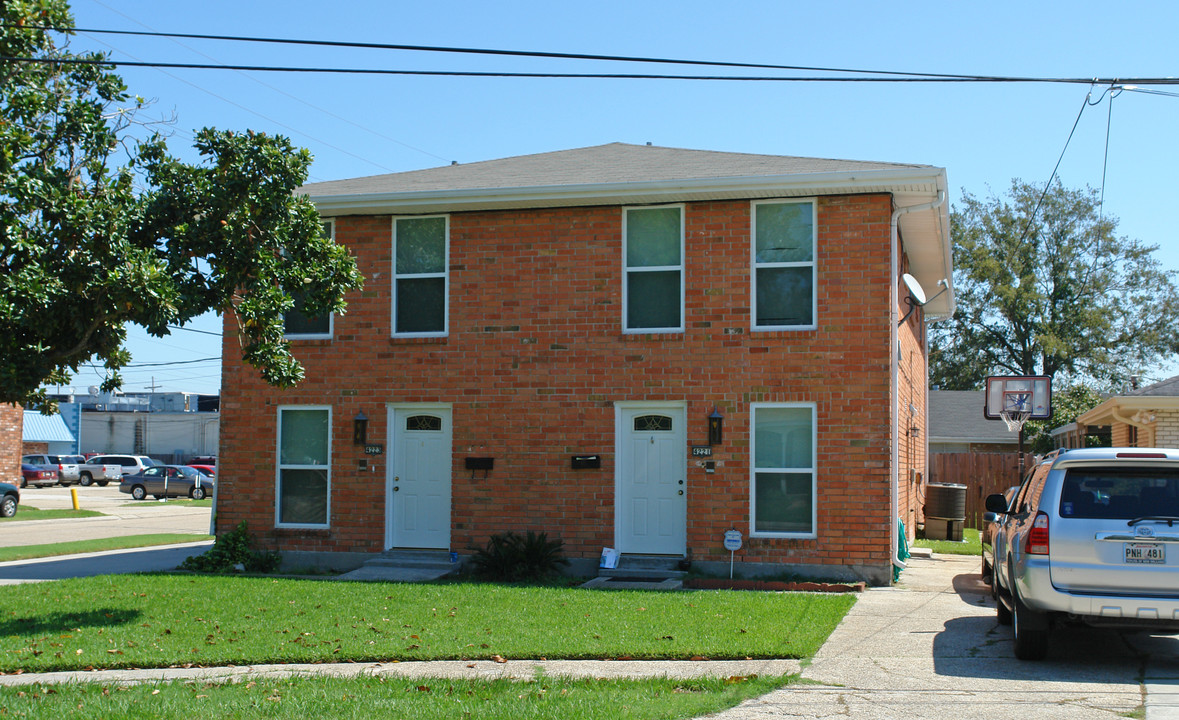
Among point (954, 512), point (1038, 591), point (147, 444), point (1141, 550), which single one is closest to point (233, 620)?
point (1038, 591)

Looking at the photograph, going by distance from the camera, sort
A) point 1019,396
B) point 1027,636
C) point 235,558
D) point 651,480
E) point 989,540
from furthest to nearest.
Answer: point 1019,396 < point 235,558 < point 651,480 < point 989,540 < point 1027,636

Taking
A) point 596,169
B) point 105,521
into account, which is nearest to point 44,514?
point 105,521

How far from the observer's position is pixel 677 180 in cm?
1379

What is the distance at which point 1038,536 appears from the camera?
7.89 metres

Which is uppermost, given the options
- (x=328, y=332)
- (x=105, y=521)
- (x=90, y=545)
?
Result: (x=328, y=332)

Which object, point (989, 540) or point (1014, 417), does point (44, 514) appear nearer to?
point (1014, 417)

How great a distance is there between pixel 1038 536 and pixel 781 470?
19.0 feet

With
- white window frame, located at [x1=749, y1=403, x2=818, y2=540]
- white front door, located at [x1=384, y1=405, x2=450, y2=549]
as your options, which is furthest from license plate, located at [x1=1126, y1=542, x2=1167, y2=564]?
white front door, located at [x1=384, y1=405, x2=450, y2=549]

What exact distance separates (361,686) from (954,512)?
48.4 feet

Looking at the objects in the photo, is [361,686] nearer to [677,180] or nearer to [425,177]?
[677,180]

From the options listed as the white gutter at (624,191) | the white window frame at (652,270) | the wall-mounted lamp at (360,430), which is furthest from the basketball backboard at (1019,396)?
the wall-mounted lamp at (360,430)

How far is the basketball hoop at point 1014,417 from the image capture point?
59.4 feet

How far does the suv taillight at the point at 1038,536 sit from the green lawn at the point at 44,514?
95.0 ft

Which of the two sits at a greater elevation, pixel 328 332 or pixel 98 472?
pixel 328 332
